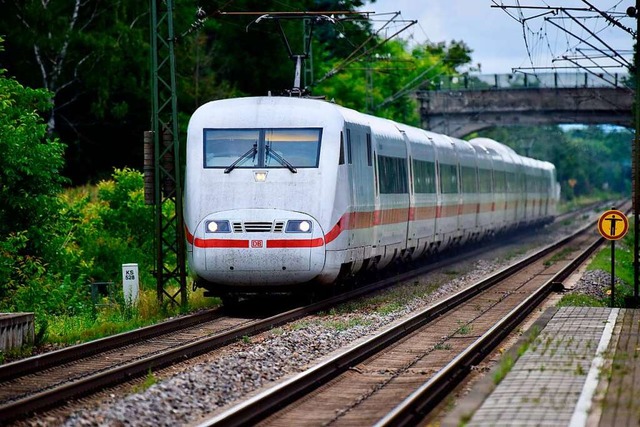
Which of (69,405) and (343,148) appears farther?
(343,148)

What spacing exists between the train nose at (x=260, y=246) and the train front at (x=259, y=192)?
15 mm

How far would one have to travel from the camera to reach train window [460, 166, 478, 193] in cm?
3872

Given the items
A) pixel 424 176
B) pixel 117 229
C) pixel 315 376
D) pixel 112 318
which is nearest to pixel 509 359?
pixel 315 376

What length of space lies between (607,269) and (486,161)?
12.3 meters

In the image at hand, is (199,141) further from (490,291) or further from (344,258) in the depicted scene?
(490,291)

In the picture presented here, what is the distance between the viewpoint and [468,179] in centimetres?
3972

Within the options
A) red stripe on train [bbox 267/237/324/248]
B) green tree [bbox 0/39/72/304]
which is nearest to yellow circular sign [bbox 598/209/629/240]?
red stripe on train [bbox 267/237/324/248]

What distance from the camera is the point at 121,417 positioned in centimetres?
1074

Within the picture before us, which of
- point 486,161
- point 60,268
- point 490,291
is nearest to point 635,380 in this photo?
point 490,291

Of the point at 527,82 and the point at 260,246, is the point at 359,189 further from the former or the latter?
the point at 527,82

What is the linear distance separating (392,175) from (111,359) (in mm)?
12110

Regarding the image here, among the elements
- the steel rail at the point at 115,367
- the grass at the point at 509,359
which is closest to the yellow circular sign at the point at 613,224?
the steel rail at the point at 115,367

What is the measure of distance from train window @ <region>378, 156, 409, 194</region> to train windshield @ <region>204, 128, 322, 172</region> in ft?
14.7

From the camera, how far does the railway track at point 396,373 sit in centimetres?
1131
